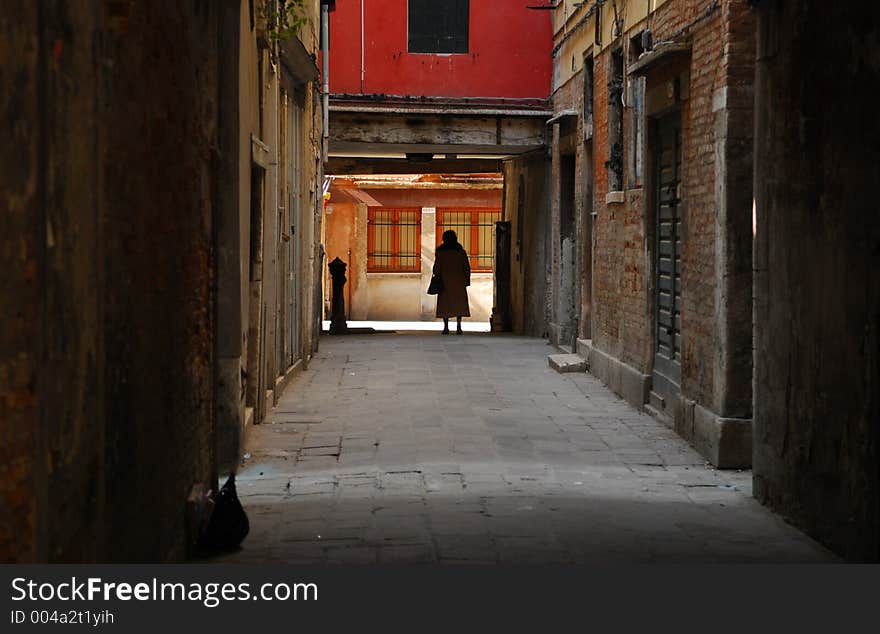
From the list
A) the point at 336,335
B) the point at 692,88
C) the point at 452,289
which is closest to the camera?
the point at 692,88

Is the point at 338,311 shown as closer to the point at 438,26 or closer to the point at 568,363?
the point at 438,26

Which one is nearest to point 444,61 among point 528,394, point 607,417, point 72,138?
point 528,394

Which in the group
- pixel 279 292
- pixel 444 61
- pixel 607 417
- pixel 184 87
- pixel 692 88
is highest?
pixel 444 61

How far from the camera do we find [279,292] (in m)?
12.7

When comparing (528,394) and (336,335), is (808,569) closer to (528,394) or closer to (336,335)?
(528,394)

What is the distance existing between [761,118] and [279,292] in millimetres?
6192

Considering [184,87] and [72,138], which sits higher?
[184,87]

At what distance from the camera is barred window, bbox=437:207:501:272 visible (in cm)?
3042

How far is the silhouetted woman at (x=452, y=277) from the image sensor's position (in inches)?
900

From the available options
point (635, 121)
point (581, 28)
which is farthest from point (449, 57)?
point (635, 121)

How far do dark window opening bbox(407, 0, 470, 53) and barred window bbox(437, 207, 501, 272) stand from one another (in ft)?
35.9

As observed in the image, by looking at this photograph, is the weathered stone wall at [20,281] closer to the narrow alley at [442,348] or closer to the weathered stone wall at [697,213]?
the narrow alley at [442,348]

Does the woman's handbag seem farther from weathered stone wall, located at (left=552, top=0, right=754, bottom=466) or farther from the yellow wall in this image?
weathered stone wall, located at (left=552, top=0, right=754, bottom=466)

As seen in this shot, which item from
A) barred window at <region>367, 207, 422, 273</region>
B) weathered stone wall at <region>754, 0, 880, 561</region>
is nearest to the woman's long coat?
barred window at <region>367, 207, 422, 273</region>
